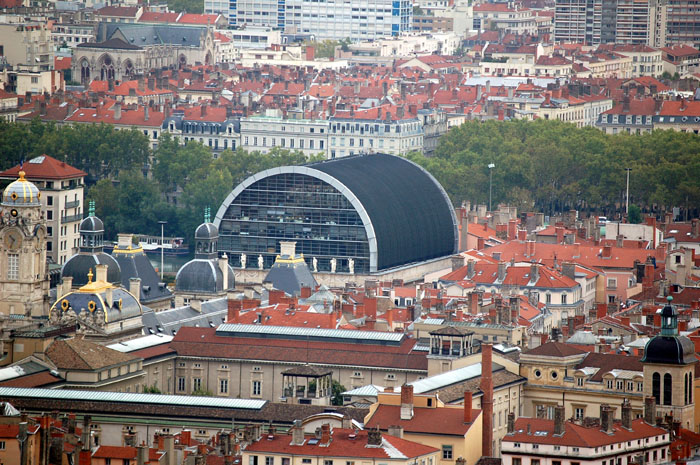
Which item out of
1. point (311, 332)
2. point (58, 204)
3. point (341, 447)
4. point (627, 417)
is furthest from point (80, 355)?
point (58, 204)

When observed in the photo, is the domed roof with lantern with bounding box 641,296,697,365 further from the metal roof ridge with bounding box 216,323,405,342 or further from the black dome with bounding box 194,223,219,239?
the black dome with bounding box 194,223,219,239

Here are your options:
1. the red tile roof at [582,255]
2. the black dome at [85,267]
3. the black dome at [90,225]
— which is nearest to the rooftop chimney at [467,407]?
the black dome at [85,267]

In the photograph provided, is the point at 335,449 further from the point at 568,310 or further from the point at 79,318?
the point at 568,310

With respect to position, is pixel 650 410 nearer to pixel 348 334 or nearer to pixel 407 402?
pixel 407 402

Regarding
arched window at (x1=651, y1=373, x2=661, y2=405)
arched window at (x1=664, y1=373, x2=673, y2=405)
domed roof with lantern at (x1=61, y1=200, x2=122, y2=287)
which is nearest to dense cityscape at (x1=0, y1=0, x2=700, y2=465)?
arched window at (x1=664, y1=373, x2=673, y2=405)

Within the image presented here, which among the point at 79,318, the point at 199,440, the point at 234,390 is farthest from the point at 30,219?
the point at 199,440

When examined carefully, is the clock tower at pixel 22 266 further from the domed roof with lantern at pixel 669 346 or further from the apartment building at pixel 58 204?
the domed roof with lantern at pixel 669 346

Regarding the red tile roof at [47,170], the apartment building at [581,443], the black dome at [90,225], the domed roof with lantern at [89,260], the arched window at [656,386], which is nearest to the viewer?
the apartment building at [581,443]
